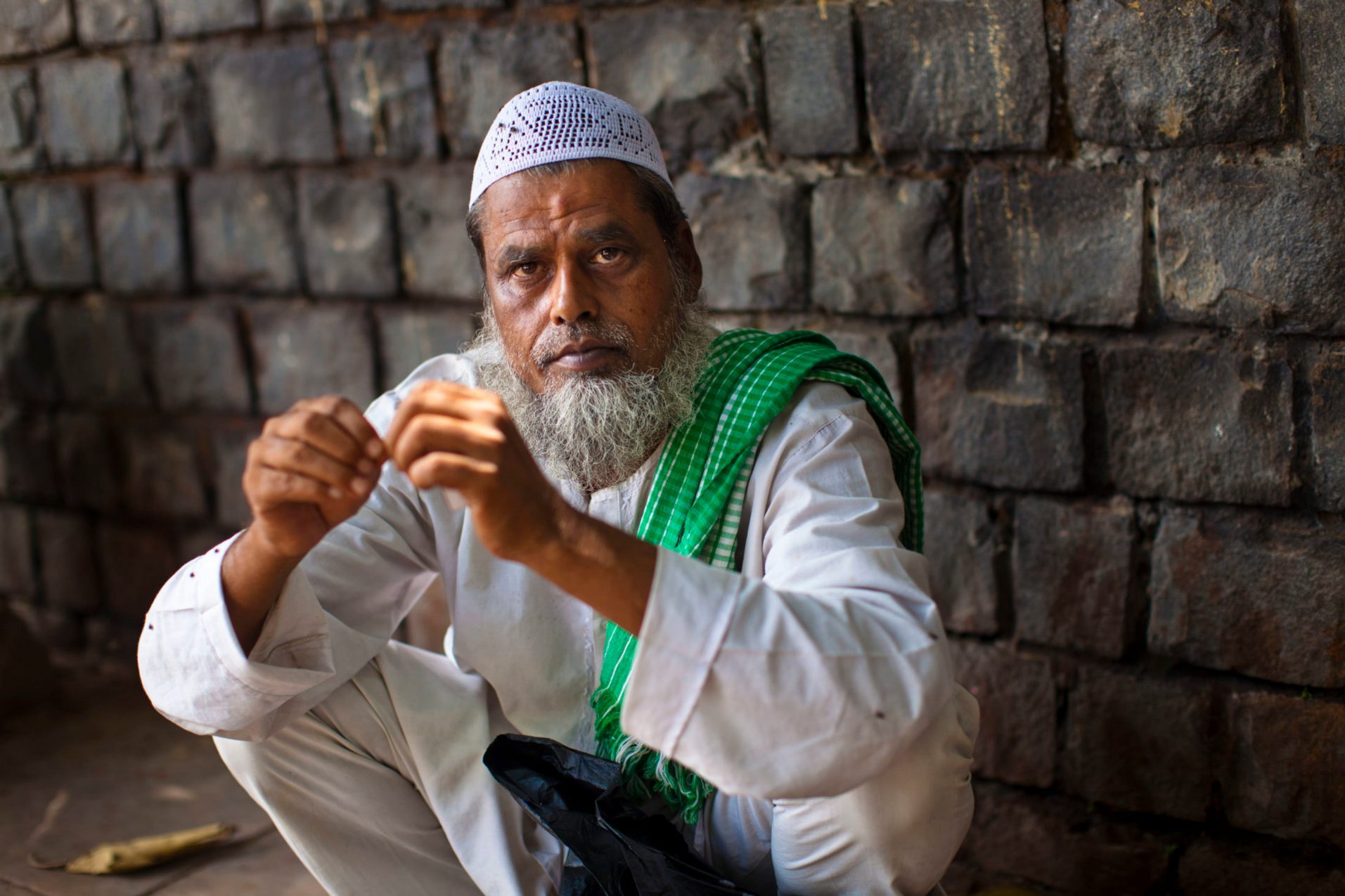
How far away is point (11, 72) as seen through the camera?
3818mm

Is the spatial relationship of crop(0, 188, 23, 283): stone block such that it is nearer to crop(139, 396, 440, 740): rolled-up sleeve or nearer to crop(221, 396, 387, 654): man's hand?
crop(139, 396, 440, 740): rolled-up sleeve

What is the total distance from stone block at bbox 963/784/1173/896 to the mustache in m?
1.39

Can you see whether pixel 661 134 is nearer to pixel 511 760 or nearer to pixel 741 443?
pixel 741 443

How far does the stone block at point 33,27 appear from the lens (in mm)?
3693

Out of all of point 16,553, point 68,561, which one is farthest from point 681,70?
point 16,553

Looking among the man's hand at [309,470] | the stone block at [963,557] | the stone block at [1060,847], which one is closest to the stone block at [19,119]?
the man's hand at [309,470]

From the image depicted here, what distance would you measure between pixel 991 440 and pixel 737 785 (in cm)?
125

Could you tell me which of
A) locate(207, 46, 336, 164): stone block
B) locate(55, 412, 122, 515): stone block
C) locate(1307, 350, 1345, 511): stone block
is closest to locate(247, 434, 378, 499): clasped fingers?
locate(1307, 350, 1345, 511): stone block

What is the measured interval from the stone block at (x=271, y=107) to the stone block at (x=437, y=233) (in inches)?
12.1

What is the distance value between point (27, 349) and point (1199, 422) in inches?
145

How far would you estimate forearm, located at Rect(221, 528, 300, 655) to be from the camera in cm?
179

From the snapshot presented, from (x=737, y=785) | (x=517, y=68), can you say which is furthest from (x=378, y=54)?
(x=737, y=785)

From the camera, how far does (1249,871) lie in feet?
7.72

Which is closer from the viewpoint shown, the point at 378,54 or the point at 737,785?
the point at 737,785
